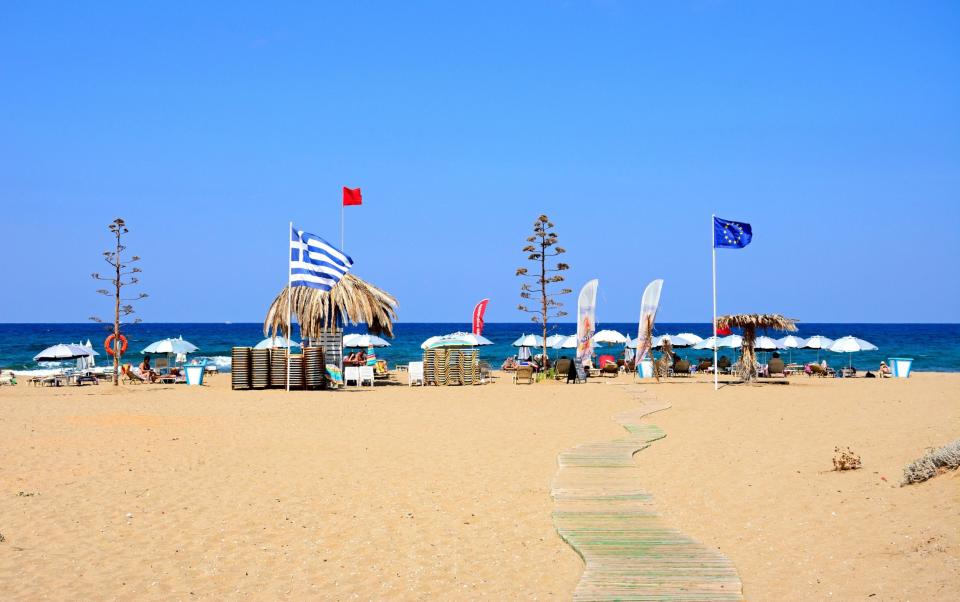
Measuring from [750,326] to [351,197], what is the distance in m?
13.6

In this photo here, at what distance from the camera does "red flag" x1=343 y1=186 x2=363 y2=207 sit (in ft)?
92.5

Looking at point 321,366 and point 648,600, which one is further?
point 321,366

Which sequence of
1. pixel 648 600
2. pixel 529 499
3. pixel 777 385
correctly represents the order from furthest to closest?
pixel 777 385
pixel 529 499
pixel 648 600

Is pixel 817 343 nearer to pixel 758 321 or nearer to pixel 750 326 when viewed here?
pixel 750 326

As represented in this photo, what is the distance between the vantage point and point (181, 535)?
24.0ft

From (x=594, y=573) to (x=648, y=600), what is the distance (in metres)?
0.67

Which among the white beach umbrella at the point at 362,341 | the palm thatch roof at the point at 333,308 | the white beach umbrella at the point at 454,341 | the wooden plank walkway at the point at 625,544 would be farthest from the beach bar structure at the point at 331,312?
the wooden plank walkway at the point at 625,544

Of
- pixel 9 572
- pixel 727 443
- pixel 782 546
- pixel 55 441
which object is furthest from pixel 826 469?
pixel 55 441

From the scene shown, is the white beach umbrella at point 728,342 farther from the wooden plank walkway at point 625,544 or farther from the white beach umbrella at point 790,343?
the wooden plank walkway at point 625,544

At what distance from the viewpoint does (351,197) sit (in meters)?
28.3

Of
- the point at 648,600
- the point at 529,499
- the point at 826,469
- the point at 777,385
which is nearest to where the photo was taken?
the point at 648,600


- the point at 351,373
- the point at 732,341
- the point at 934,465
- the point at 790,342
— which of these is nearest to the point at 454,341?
the point at 351,373

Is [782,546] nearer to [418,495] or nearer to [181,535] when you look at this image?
[418,495]

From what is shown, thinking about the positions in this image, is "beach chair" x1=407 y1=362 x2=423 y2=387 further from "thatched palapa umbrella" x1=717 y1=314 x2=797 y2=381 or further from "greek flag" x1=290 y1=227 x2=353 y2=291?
"thatched palapa umbrella" x1=717 y1=314 x2=797 y2=381
